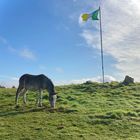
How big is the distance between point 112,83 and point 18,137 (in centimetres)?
2155

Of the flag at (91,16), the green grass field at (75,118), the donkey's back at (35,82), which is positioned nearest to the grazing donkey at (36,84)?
the donkey's back at (35,82)

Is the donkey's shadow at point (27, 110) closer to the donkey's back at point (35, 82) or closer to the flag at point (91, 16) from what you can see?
the donkey's back at point (35, 82)

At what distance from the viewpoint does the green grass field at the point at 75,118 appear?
20844 mm

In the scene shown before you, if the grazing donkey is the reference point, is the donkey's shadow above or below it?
below

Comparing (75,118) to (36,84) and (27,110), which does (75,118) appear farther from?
(36,84)

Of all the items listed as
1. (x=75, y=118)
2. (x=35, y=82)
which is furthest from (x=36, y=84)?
(x=75, y=118)

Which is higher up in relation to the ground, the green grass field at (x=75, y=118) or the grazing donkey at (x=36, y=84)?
the grazing donkey at (x=36, y=84)

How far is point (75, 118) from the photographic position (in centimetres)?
2408

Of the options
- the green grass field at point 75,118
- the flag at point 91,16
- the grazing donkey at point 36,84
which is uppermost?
the flag at point 91,16

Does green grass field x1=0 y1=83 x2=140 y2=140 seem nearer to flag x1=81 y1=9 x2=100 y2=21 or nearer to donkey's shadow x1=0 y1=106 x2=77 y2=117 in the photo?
donkey's shadow x1=0 y1=106 x2=77 y2=117

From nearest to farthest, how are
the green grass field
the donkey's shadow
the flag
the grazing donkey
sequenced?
1. the green grass field
2. the donkey's shadow
3. the grazing donkey
4. the flag

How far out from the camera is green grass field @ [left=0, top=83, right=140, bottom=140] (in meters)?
20.8

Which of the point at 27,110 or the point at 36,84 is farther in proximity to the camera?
the point at 36,84

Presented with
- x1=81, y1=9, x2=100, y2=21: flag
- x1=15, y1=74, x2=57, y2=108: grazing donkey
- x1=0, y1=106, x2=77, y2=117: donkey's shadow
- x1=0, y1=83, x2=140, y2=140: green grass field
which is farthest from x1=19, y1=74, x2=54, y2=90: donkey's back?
x1=81, y1=9, x2=100, y2=21: flag
